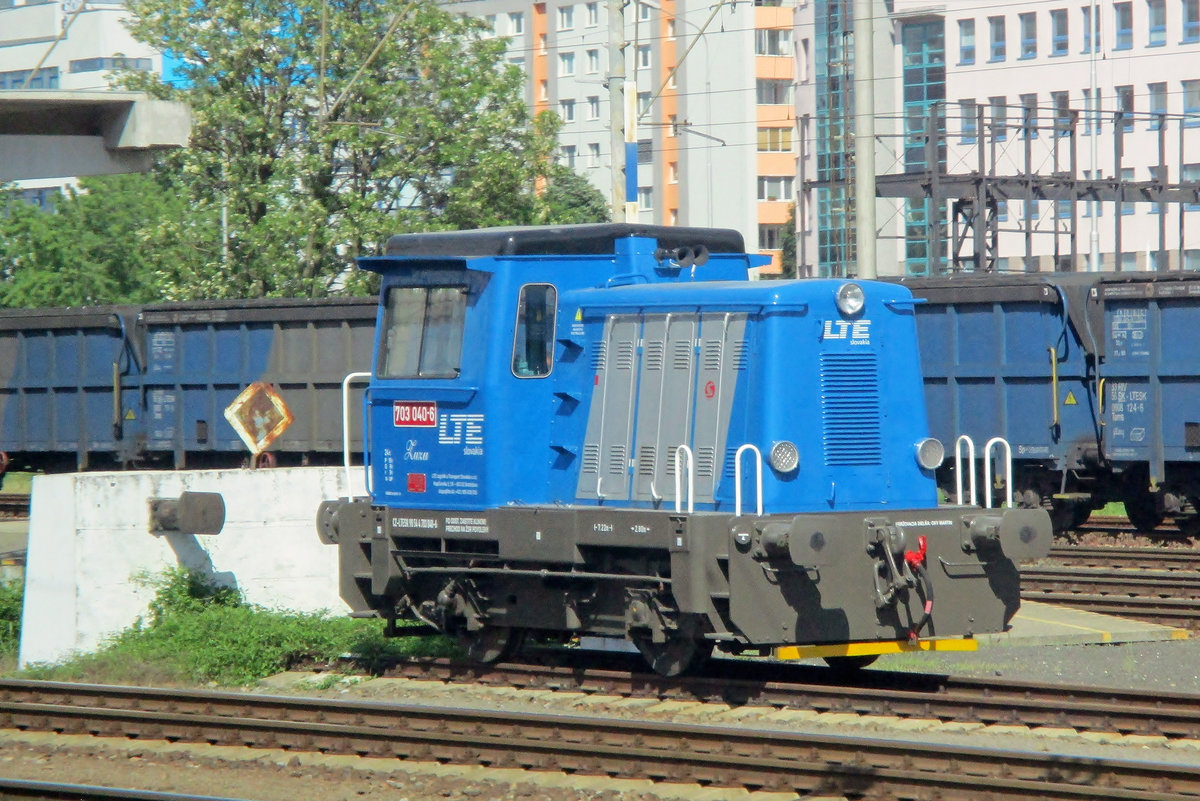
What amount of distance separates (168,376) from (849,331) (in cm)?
1667

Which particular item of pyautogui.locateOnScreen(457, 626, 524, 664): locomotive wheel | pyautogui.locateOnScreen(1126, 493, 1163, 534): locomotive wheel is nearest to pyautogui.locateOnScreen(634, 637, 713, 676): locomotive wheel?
pyautogui.locateOnScreen(457, 626, 524, 664): locomotive wheel

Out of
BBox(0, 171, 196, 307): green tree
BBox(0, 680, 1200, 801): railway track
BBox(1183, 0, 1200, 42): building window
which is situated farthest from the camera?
BBox(1183, 0, 1200, 42): building window

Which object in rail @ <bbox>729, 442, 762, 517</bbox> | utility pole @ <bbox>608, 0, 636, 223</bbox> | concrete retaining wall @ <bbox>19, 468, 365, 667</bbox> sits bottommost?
concrete retaining wall @ <bbox>19, 468, 365, 667</bbox>

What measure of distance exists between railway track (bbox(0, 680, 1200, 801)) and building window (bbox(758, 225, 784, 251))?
200ft

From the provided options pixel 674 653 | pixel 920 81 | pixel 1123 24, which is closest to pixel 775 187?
pixel 920 81

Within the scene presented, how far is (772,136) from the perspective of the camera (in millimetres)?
68438

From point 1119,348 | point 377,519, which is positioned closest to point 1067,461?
point 1119,348

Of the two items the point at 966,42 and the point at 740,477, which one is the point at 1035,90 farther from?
the point at 740,477

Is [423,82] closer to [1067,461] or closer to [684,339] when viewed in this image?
[1067,461]

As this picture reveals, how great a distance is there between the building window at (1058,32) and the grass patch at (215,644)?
159 feet

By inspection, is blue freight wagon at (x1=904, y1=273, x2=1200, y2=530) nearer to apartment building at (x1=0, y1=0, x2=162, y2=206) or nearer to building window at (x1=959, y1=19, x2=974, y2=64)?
building window at (x1=959, y1=19, x2=974, y2=64)

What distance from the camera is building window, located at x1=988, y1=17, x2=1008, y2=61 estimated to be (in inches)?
2203

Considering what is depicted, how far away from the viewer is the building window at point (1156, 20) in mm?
52781

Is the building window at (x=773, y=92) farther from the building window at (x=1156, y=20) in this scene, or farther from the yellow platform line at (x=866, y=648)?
the yellow platform line at (x=866, y=648)
